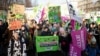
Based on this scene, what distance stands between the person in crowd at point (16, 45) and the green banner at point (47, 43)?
21.2 inches

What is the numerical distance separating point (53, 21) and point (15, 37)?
1.38m

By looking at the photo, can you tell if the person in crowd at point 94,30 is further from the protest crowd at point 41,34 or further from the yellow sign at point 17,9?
the yellow sign at point 17,9

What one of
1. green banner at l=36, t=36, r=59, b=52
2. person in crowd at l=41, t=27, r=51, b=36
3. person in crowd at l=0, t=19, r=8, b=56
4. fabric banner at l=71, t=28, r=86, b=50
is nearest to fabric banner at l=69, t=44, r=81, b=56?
fabric banner at l=71, t=28, r=86, b=50

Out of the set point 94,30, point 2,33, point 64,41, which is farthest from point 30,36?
point 94,30

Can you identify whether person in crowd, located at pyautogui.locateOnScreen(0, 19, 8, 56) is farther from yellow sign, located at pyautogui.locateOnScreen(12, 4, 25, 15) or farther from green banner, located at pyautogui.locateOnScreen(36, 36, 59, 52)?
green banner, located at pyautogui.locateOnScreen(36, 36, 59, 52)

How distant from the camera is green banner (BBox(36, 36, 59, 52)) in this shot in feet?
45.5

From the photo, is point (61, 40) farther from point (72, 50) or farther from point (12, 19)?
point (12, 19)

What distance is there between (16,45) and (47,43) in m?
1.00

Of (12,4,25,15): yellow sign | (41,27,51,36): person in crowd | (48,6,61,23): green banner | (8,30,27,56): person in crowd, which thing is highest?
(12,4,25,15): yellow sign

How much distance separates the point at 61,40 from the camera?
1407 cm

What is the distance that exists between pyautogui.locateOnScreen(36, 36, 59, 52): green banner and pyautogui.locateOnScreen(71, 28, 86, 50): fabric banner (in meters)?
0.64

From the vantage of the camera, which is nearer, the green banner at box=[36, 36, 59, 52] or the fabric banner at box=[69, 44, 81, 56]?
the green banner at box=[36, 36, 59, 52]

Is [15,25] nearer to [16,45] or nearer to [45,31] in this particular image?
[16,45]

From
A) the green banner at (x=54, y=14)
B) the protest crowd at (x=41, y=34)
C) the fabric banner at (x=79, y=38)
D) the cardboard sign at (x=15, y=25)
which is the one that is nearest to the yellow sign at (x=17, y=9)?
the protest crowd at (x=41, y=34)
